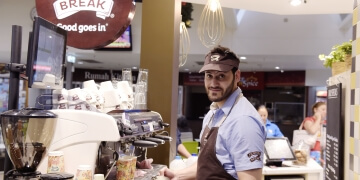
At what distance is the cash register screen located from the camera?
4.12 m

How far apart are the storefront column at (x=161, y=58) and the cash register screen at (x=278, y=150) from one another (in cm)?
141

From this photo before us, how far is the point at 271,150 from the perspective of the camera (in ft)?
13.7

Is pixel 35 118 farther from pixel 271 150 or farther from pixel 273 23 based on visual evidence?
pixel 273 23

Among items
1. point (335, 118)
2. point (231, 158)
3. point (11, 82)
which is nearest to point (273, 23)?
point (335, 118)

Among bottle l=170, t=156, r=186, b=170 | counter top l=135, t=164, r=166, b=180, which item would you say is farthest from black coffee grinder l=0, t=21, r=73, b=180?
bottle l=170, t=156, r=186, b=170

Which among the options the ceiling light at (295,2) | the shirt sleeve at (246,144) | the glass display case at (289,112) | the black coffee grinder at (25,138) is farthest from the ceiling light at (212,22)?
the glass display case at (289,112)

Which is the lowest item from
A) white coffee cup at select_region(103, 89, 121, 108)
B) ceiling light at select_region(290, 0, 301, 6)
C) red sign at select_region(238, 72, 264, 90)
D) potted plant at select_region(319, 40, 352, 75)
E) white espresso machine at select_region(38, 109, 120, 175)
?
white espresso machine at select_region(38, 109, 120, 175)

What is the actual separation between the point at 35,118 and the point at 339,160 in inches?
103

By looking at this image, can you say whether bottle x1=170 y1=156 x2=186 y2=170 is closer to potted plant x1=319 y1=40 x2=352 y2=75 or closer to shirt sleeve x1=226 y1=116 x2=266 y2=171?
shirt sleeve x1=226 y1=116 x2=266 y2=171

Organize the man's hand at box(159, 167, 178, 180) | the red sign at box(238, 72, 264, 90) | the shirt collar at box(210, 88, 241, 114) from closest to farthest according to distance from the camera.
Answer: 1. the shirt collar at box(210, 88, 241, 114)
2. the man's hand at box(159, 167, 178, 180)
3. the red sign at box(238, 72, 264, 90)

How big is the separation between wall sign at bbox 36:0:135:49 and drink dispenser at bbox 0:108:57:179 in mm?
1189

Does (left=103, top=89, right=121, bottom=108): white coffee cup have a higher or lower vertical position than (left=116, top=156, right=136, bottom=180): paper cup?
higher

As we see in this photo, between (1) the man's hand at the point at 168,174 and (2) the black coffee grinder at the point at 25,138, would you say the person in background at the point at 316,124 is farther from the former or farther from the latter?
(2) the black coffee grinder at the point at 25,138

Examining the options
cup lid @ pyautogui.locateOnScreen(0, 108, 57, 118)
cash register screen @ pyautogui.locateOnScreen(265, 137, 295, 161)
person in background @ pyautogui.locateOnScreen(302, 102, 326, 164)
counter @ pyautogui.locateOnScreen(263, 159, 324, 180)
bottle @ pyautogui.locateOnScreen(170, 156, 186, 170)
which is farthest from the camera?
person in background @ pyautogui.locateOnScreen(302, 102, 326, 164)
